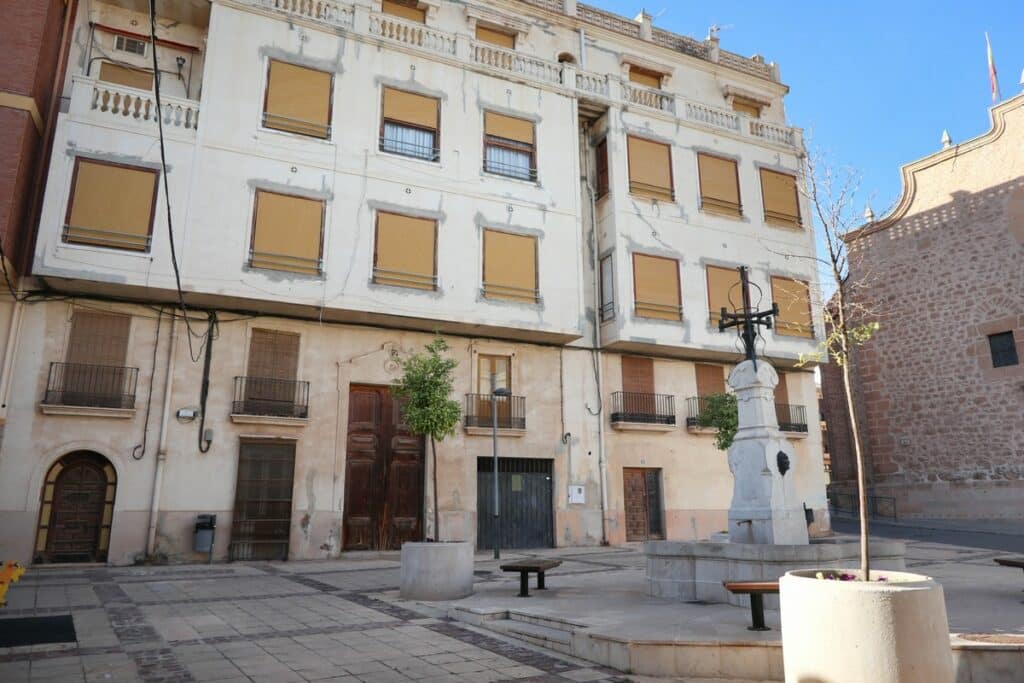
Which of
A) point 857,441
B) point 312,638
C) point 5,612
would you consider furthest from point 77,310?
point 857,441

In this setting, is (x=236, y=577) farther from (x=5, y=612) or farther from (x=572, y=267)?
(x=572, y=267)

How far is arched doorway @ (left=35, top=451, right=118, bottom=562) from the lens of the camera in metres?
13.0

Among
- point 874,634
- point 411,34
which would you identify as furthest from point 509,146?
point 874,634

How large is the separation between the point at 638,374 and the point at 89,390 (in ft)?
43.5

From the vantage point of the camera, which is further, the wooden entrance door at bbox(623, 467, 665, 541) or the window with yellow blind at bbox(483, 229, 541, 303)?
the wooden entrance door at bbox(623, 467, 665, 541)

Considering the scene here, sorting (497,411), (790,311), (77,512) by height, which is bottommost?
(77,512)

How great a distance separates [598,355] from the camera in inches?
735

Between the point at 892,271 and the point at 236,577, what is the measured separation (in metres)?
22.7

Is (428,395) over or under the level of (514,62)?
under

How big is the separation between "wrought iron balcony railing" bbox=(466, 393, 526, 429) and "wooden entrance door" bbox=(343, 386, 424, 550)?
4.82ft

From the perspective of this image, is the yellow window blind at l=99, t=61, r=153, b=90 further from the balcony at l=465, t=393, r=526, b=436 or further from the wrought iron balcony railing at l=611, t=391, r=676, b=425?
the wrought iron balcony railing at l=611, t=391, r=676, b=425

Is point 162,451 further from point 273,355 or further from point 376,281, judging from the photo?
point 376,281

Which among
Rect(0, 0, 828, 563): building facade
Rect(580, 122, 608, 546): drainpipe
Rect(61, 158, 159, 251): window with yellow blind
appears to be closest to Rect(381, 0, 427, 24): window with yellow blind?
Rect(0, 0, 828, 563): building facade

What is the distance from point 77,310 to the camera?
13.8 meters
